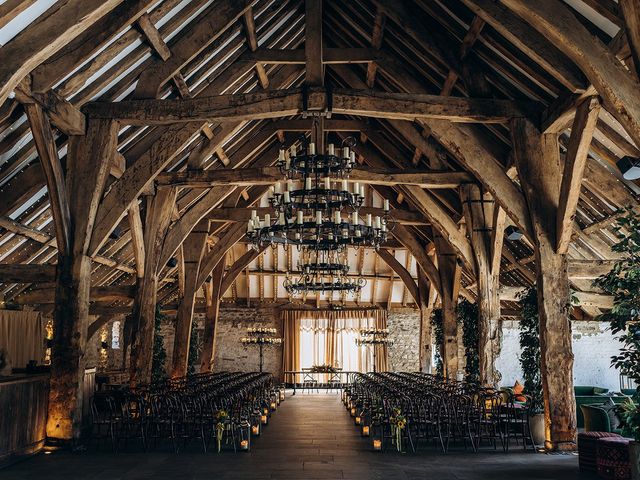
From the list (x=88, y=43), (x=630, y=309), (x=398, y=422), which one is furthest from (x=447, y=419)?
(x=88, y=43)

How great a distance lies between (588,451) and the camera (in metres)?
6.21

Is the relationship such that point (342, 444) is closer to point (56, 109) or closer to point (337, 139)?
point (56, 109)

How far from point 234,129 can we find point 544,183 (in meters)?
5.23

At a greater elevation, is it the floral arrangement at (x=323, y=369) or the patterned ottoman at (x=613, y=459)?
the floral arrangement at (x=323, y=369)

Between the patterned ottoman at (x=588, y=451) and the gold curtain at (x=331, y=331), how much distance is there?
1432 centimetres

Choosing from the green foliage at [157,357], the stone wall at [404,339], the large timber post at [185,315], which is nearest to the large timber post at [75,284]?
the green foliage at [157,357]

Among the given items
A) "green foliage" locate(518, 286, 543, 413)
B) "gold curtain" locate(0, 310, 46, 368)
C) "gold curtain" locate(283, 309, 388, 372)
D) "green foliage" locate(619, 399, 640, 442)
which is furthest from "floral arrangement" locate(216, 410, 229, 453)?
"gold curtain" locate(283, 309, 388, 372)

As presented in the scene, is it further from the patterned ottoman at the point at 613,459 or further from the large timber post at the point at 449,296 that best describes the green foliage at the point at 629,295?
the large timber post at the point at 449,296

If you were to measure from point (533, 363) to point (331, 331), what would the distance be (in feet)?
42.8

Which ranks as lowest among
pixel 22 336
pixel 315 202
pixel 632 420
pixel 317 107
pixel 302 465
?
pixel 302 465

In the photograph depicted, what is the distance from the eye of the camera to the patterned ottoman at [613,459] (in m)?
5.69

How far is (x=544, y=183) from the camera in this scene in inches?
290

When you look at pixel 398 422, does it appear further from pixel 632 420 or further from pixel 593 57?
pixel 593 57

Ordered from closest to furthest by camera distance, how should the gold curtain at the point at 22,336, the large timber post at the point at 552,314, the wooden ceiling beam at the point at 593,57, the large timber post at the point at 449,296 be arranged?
the wooden ceiling beam at the point at 593,57 → the large timber post at the point at 552,314 → the gold curtain at the point at 22,336 → the large timber post at the point at 449,296
